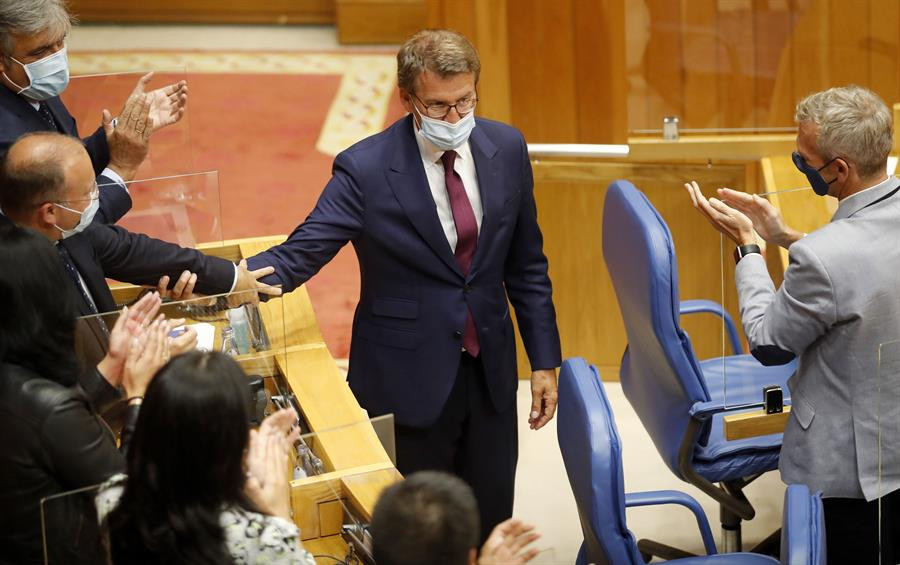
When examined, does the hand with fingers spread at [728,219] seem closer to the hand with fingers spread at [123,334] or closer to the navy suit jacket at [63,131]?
the hand with fingers spread at [123,334]

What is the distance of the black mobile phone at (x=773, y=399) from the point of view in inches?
114

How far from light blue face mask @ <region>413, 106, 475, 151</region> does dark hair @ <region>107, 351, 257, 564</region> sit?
3.81 ft

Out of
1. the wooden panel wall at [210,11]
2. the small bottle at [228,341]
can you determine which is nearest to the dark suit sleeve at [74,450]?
the small bottle at [228,341]

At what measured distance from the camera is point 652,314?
9.52 feet

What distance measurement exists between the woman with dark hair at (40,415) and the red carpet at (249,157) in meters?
0.98

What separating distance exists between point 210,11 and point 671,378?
7072 mm

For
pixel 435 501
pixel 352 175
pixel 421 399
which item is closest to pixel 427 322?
pixel 421 399

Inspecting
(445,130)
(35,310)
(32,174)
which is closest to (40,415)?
(35,310)

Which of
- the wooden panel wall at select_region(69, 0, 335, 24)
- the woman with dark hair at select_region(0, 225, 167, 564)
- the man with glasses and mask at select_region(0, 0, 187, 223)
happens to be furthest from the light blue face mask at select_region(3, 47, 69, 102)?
the wooden panel wall at select_region(69, 0, 335, 24)

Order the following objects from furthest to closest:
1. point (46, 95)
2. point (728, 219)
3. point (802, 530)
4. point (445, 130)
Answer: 1. point (46, 95)
2. point (445, 130)
3. point (728, 219)
4. point (802, 530)

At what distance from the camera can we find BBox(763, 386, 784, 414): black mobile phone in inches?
114

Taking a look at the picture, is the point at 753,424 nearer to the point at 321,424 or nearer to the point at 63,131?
the point at 321,424

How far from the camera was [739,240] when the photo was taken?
2684 millimetres

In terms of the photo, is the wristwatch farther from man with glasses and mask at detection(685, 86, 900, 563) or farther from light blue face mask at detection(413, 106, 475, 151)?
light blue face mask at detection(413, 106, 475, 151)
